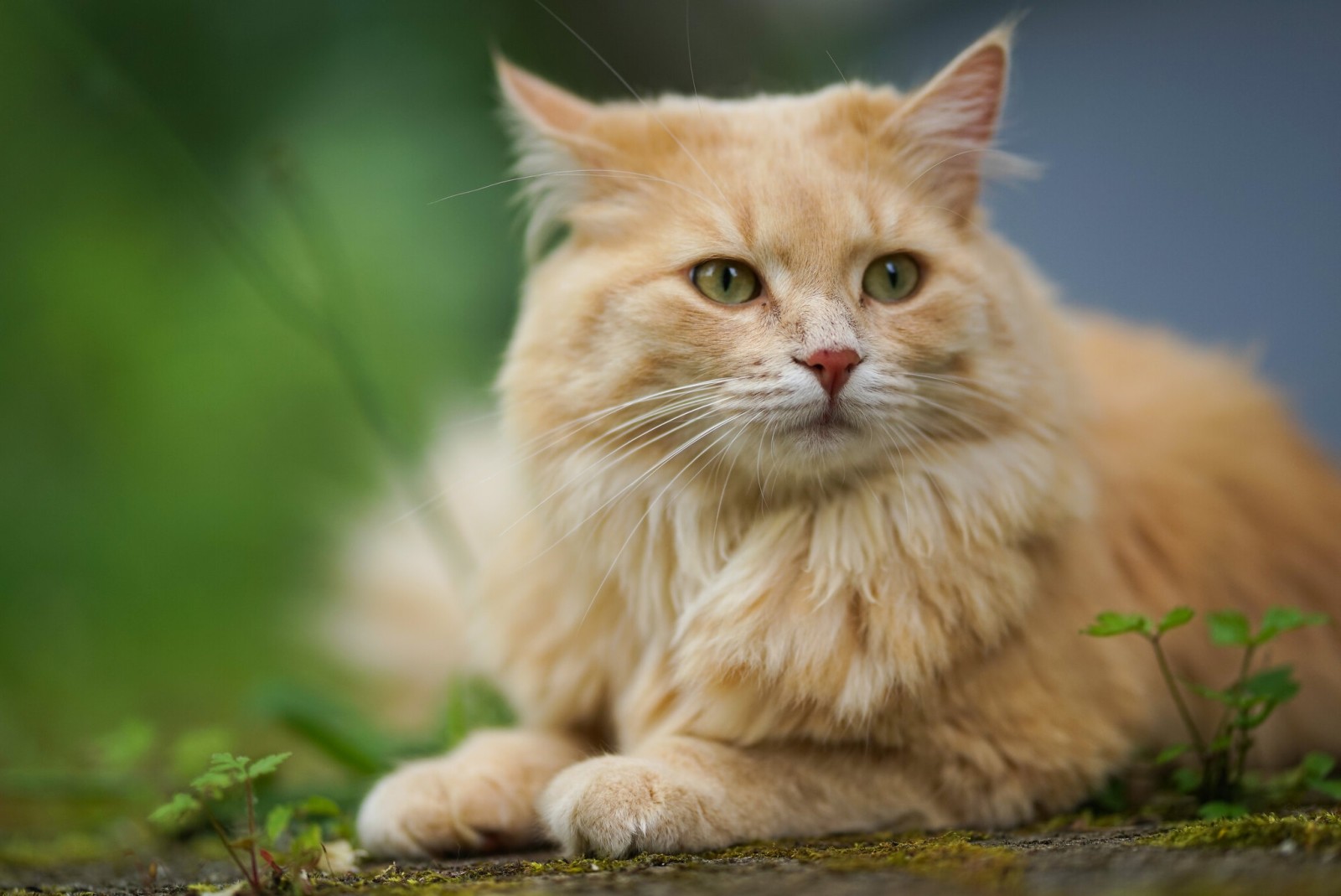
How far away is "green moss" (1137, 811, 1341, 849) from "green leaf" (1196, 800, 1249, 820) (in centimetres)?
19

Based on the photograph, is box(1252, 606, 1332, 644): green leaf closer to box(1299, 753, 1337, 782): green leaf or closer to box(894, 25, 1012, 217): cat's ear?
box(1299, 753, 1337, 782): green leaf

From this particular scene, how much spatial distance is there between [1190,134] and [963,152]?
2.51m

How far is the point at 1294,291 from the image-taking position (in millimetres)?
3619

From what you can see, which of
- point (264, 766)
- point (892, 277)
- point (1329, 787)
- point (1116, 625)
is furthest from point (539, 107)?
point (1329, 787)

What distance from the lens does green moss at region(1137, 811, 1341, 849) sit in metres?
1.09

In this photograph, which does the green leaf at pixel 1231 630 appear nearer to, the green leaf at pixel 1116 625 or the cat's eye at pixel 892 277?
the green leaf at pixel 1116 625

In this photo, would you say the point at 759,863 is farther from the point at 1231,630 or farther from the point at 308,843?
the point at 1231,630

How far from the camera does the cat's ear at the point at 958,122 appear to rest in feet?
5.53

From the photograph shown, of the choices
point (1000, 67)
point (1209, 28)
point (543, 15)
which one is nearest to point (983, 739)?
point (1000, 67)

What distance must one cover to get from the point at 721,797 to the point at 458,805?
0.41 m

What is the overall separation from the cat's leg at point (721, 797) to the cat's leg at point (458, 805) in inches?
6.0

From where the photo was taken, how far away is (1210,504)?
6.73 ft

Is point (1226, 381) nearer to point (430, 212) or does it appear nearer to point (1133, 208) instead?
point (1133, 208)

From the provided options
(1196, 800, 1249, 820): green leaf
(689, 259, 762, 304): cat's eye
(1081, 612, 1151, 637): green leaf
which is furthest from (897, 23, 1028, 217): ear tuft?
(1196, 800, 1249, 820): green leaf
